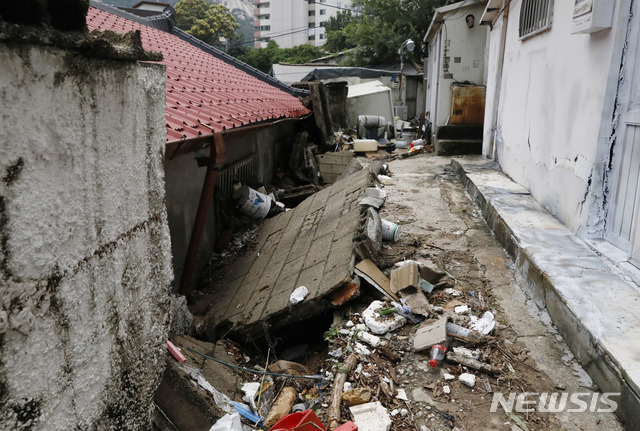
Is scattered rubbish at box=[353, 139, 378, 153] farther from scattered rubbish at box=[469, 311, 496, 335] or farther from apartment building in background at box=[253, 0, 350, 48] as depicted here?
apartment building in background at box=[253, 0, 350, 48]

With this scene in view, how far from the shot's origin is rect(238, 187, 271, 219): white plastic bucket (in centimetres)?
695

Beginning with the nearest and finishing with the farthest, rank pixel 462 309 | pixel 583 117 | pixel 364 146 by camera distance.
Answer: pixel 462 309 → pixel 583 117 → pixel 364 146

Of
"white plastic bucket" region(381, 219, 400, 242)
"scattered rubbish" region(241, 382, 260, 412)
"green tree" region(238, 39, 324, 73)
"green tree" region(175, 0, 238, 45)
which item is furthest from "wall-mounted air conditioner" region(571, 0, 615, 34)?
"green tree" region(175, 0, 238, 45)

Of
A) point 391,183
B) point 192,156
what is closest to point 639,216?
point 192,156

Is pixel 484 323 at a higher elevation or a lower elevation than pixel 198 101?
lower

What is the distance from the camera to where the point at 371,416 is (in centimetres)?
268

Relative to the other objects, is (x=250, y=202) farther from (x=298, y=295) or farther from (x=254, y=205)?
(x=298, y=295)

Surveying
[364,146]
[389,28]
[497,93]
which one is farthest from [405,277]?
[389,28]

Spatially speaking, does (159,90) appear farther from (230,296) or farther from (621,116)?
(621,116)

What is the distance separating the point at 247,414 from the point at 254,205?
4.48 m

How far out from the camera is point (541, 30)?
223 inches

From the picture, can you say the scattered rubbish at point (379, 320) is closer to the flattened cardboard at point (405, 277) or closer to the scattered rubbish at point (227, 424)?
the flattened cardboard at point (405, 277)

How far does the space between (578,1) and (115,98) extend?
4.22 metres

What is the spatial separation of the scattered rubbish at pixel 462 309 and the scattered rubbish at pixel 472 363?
2.11ft
